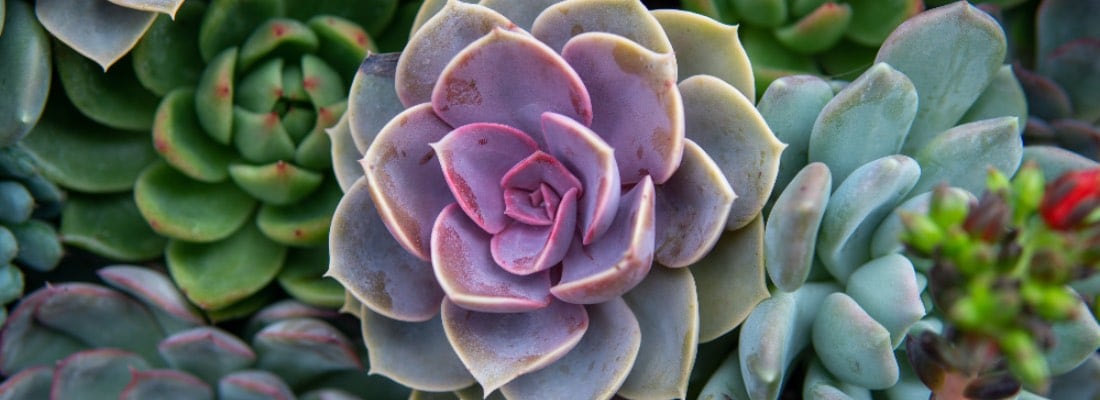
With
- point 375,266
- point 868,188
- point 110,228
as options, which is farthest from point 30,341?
point 868,188

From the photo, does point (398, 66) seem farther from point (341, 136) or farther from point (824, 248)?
point (824, 248)

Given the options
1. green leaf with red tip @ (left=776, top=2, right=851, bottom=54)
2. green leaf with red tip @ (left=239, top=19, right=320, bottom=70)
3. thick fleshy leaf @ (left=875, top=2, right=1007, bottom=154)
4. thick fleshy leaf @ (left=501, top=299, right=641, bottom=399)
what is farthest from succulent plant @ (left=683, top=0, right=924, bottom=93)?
green leaf with red tip @ (left=239, top=19, right=320, bottom=70)

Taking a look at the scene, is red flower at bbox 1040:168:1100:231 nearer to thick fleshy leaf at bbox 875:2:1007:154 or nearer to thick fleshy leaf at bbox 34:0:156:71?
thick fleshy leaf at bbox 875:2:1007:154

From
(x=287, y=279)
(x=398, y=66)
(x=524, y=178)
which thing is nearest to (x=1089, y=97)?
(x=524, y=178)

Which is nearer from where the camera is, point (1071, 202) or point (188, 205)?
point (1071, 202)

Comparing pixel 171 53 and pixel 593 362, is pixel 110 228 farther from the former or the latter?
pixel 593 362

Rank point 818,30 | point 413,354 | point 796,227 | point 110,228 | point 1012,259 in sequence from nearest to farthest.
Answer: point 1012,259, point 796,227, point 413,354, point 818,30, point 110,228
